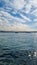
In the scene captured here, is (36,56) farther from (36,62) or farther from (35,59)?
(36,62)

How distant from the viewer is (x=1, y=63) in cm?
1190

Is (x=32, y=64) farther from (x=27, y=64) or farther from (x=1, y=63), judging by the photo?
(x=1, y=63)

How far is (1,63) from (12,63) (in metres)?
0.73

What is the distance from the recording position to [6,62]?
12203mm

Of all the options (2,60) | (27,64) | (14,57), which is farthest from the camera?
(14,57)

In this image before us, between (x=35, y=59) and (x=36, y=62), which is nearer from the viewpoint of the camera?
(x=36, y=62)

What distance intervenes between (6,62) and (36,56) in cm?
289

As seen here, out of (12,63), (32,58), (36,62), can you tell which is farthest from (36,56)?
(12,63)

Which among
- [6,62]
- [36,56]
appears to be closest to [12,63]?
[6,62]

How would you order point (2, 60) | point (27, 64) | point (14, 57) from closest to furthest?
point (27, 64) < point (2, 60) < point (14, 57)

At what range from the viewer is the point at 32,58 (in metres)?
13.5

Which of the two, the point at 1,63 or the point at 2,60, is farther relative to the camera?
the point at 2,60

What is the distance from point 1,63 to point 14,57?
6.46 ft

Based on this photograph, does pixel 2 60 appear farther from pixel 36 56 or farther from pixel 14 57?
pixel 36 56
